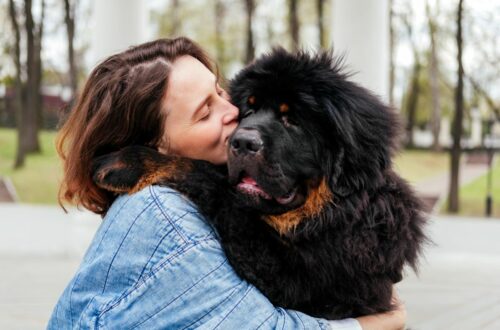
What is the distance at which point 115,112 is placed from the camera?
194 cm

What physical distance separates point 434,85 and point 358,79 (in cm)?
674

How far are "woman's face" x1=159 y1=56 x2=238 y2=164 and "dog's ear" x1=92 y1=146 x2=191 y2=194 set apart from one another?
0.26ft

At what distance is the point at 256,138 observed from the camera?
196cm

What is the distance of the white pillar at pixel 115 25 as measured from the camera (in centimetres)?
830

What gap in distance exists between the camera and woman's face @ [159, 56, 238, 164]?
1.99m

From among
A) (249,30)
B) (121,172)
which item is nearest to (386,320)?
(121,172)

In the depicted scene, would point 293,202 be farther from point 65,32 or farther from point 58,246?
point 65,32

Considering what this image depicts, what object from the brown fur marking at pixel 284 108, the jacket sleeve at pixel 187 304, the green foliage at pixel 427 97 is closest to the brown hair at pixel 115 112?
the brown fur marking at pixel 284 108

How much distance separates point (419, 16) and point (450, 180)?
3.06 m

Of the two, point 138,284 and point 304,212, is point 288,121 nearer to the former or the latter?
point 304,212

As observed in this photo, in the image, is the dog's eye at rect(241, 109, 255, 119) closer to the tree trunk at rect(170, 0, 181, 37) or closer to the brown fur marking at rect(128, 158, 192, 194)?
the brown fur marking at rect(128, 158, 192, 194)

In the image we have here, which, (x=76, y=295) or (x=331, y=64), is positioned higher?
(x=331, y=64)

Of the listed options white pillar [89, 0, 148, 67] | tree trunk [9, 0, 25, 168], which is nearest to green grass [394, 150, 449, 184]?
white pillar [89, 0, 148, 67]

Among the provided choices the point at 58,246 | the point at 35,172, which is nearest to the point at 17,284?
the point at 58,246
